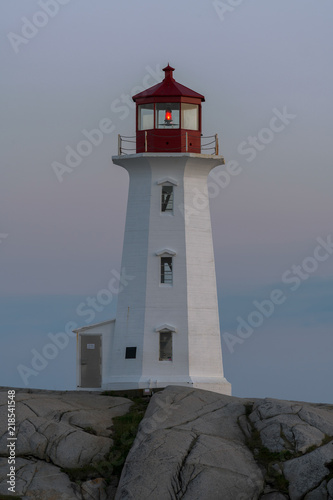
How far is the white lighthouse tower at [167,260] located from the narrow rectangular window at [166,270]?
0.13ft

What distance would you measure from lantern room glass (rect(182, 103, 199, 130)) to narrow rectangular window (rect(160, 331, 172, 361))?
26.3 feet

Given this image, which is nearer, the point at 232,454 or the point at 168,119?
the point at 232,454

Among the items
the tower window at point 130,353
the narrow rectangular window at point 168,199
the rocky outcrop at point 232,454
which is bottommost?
the rocky outcrop at point 232,454

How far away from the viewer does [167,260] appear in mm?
36938

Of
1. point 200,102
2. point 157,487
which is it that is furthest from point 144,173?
point 157,487

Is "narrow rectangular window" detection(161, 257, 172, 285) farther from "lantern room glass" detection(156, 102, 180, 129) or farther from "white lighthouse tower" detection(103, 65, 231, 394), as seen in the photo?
"lantern room glass" detection(156, 102, 180, 129)

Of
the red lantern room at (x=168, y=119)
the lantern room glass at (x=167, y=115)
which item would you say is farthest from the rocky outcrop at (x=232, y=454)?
the lantern room glass at (x=167, y=115)

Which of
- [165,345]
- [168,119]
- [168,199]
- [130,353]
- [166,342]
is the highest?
[168,119]

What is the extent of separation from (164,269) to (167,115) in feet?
19.6

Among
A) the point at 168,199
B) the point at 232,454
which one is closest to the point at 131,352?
the point at 168,199

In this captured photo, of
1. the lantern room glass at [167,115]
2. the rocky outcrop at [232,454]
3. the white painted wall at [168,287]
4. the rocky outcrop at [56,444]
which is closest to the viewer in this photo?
the rocky outcrop at [232,454]

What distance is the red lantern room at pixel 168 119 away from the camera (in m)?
37.2

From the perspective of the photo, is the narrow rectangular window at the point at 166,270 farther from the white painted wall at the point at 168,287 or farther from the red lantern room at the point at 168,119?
the red lantern room at the point at 168,119

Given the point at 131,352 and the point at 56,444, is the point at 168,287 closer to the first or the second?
the point at 131,352
